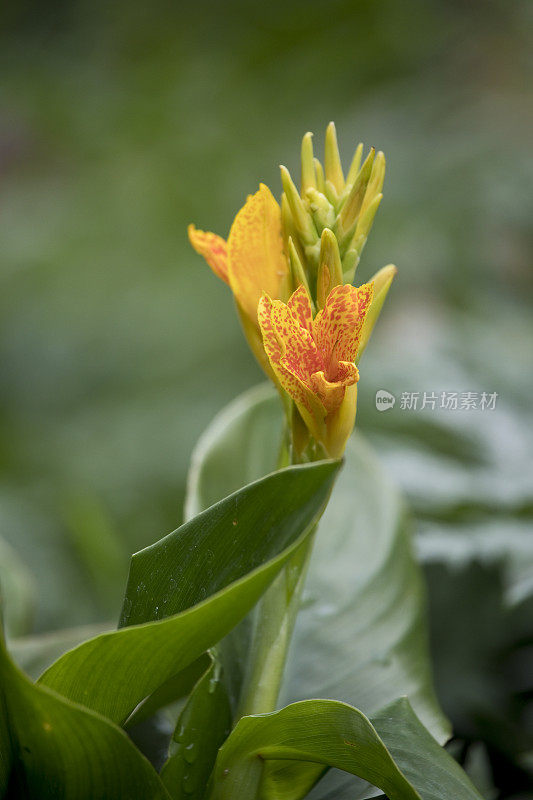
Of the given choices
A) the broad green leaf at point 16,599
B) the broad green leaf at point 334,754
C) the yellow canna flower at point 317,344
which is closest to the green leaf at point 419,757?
the broad green leaf at point 334,754

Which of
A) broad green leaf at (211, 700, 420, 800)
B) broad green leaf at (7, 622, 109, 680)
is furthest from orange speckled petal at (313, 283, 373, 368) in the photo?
broad green leaf at (7, 622, 109, 680)

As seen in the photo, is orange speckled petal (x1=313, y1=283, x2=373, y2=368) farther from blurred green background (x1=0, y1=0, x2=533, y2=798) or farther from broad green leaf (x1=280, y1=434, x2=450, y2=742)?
blurred green background (x1=0, y1=0, x2=533, y2=798)

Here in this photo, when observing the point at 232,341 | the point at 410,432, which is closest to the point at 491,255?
the point at 232,341

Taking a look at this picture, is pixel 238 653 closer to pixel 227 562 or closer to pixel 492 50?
pixel 227 562

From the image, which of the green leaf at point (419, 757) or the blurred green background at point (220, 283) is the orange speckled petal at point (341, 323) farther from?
the blurred green background at point (220, 283)

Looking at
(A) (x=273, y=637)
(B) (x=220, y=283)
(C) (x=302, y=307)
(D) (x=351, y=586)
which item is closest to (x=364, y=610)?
(D) (x=351, y=586)

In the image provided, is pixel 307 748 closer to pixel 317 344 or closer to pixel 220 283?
pixel 317 344
